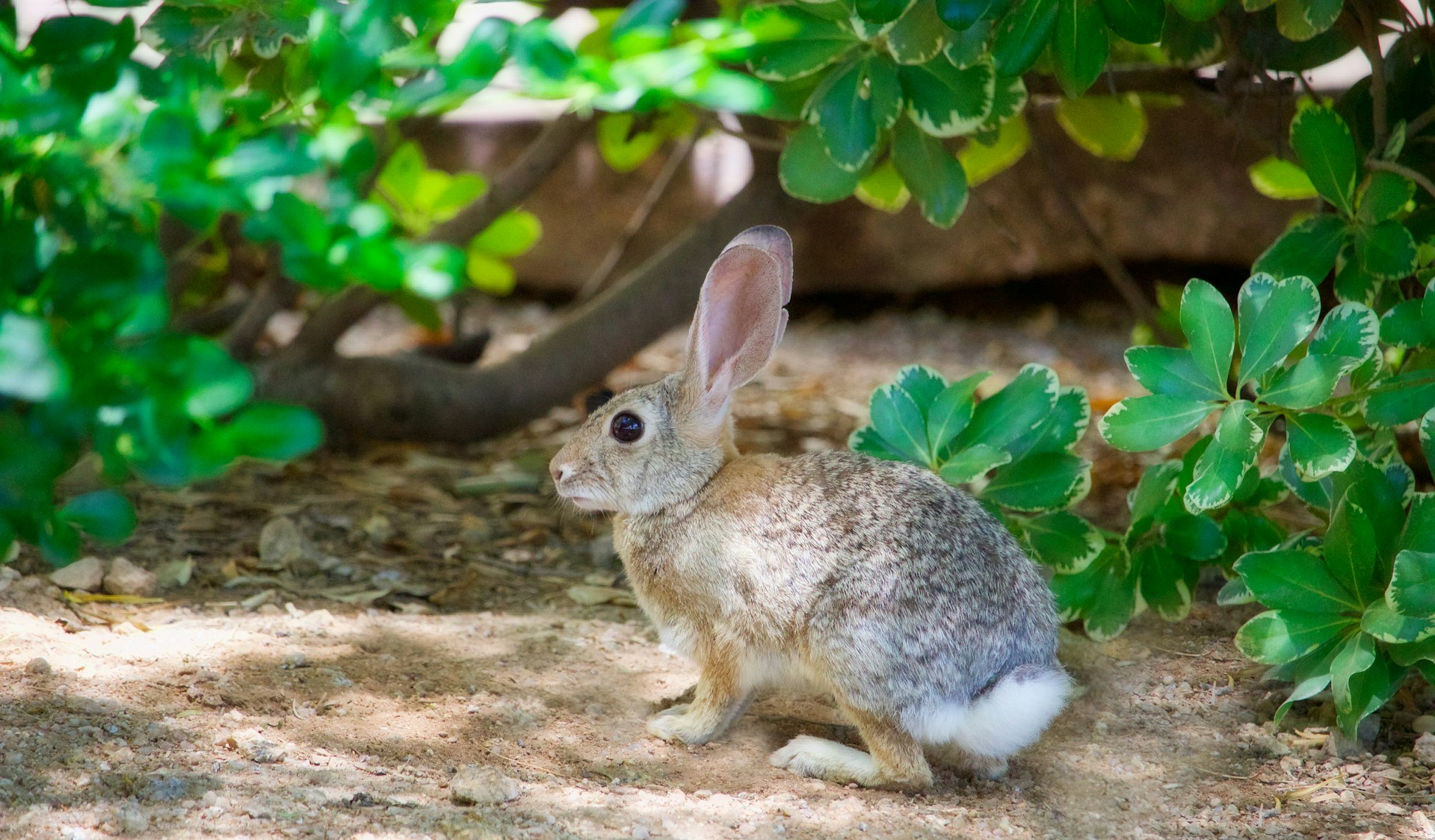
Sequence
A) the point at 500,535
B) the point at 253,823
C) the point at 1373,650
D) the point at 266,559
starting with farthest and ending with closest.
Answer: the point at 500,535 → the point at 266,559 → the point at 1373,650 → the point at 253,823

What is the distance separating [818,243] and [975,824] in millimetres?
5553

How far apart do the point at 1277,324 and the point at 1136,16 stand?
2.76 ft

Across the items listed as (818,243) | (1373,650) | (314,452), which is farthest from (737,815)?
(818,243)

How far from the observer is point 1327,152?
336 cm

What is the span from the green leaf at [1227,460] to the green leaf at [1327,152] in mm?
875

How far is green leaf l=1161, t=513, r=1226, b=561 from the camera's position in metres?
3.50

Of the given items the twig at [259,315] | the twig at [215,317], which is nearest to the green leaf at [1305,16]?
the twig at [259,315]

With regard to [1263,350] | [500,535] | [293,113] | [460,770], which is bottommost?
[500,535]

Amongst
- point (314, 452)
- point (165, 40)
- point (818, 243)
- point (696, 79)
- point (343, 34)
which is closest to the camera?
point (343, 34)

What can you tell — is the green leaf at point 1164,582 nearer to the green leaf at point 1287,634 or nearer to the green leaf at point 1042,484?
the green leaf at point 1042,484

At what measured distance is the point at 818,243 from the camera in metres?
7.93

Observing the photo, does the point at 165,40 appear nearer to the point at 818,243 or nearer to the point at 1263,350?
the point at 1263,350

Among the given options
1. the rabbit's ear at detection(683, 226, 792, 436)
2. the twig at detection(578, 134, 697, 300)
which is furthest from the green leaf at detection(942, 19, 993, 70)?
the twig at detection(578, 134, 697, 300)

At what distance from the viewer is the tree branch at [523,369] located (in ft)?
17.8
